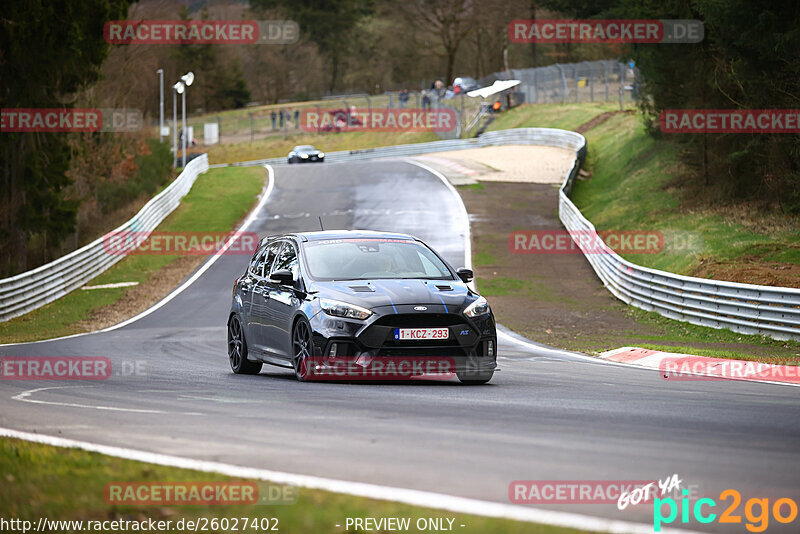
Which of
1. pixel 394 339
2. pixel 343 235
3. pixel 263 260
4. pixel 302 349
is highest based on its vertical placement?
pixel 343 235

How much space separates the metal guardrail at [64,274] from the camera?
92.1ft

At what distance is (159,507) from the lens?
5.36 m

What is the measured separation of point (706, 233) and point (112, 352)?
59.9ft

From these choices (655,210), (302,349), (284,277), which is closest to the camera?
(302,349)

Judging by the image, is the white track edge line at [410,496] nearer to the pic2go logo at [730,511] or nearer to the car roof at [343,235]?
the pic2go logo at [730,511]

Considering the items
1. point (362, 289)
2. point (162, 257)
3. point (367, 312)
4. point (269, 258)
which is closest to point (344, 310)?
point (367, 312)

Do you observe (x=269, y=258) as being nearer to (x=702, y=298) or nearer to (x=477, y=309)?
(x=477, y=309)

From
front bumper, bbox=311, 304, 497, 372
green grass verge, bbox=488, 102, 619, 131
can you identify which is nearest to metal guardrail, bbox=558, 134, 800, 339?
front bumper, bbox=311, 304, 497, 372

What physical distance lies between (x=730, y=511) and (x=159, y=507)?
2.80 meters

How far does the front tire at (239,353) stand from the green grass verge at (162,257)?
31.9 feet

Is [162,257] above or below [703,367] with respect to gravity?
below

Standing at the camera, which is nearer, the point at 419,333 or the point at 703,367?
the point at 419,333

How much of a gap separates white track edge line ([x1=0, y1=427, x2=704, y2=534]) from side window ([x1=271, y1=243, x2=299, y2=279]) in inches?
225

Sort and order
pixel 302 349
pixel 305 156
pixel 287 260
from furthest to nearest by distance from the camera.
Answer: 1. pixel 305 156
2. pixel 287 260
3. pixel 302 349
